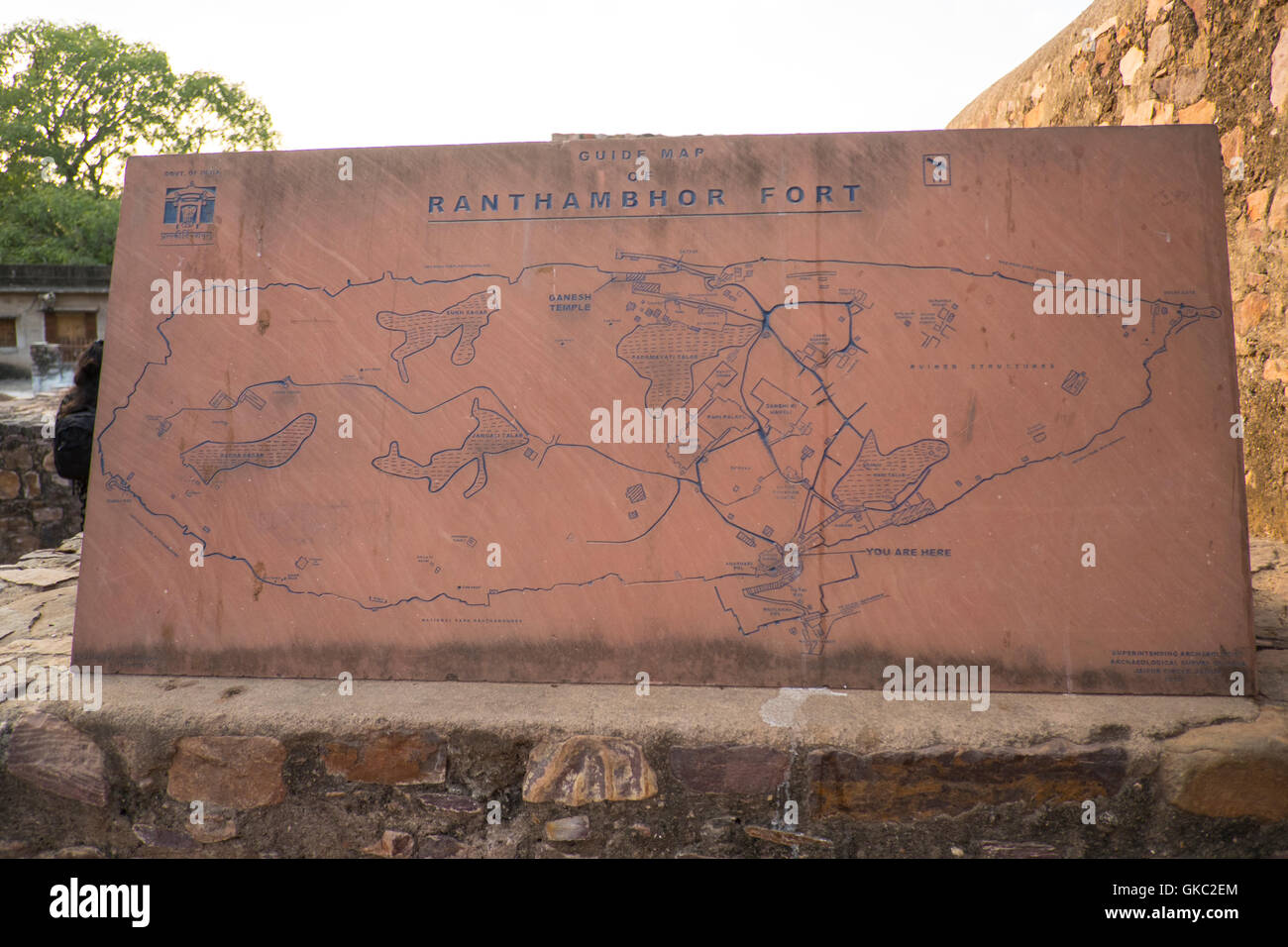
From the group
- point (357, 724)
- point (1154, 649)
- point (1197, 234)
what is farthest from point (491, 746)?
point (1197, 234)

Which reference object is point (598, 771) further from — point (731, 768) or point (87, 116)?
point (87, 116)

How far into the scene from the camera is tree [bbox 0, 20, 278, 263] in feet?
49.9

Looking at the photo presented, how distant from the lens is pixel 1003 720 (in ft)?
5.74

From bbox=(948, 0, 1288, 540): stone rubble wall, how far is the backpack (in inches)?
144

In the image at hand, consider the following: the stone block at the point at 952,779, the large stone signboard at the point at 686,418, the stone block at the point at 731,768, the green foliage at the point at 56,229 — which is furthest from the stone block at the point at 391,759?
the green foliage at the point at 56,229

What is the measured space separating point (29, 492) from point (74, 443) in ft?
14.4

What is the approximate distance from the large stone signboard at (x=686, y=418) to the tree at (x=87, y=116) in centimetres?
1570

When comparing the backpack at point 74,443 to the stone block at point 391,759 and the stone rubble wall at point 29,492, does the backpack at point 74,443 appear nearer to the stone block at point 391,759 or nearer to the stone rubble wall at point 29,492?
the stone block at point 391,759

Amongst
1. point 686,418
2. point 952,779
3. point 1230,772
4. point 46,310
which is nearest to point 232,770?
point 686,418

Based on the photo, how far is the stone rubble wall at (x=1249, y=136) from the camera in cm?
257

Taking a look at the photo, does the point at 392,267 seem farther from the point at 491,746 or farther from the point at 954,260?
the point at 954,260

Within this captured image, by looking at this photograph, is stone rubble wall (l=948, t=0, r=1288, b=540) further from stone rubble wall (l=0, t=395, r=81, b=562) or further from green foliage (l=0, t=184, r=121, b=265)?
green foliage (l=0, t=184, r=121, b=265)

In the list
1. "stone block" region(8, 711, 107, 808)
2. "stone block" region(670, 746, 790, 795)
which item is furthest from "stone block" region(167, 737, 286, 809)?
"stone block" region(670, 746, 790, 795)

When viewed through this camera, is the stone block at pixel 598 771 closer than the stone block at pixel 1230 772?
No
